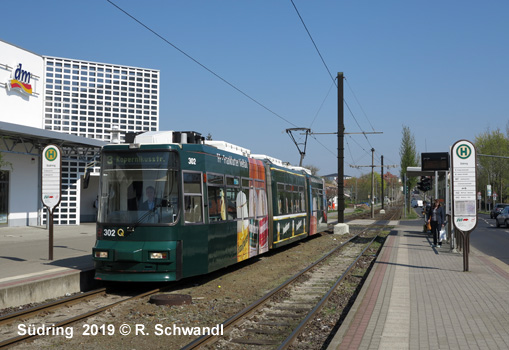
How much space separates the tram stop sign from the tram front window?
24.2 feet

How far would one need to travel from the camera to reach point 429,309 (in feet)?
28.9

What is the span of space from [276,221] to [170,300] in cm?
842

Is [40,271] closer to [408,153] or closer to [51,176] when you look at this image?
[51,176]

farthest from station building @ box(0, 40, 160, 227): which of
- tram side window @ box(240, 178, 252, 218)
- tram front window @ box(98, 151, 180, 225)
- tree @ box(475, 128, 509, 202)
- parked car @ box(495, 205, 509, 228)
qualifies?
tree @ box(475, 128, 509, 202)

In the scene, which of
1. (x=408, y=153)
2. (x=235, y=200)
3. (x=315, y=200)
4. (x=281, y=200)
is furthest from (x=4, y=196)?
(x=408, y=153)

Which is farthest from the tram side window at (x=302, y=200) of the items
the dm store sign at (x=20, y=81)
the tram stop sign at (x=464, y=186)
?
the dm store sign at (x=20, y=81)

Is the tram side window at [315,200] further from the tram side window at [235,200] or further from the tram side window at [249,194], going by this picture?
the tram side window at [235,200]

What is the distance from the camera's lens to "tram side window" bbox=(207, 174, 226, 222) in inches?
475

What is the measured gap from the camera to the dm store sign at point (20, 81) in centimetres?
2794

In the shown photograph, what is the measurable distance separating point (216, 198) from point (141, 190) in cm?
207

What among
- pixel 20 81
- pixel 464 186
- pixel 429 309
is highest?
pixel 20 81

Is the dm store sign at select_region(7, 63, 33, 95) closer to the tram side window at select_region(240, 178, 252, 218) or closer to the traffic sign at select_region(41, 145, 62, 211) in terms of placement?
the traffic sign at select_region(41, 145, 62, 211)

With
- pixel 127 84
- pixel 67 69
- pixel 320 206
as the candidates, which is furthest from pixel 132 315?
pixel 127 84

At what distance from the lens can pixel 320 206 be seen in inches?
1070
